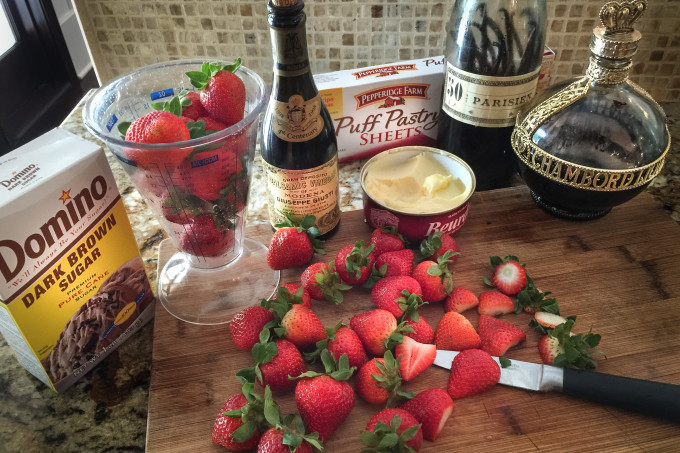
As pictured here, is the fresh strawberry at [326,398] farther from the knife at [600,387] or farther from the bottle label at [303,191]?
the bottle label at [303,191]

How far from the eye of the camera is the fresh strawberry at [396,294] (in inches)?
30.4

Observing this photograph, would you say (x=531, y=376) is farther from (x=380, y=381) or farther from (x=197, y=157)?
(x=197, y=157)

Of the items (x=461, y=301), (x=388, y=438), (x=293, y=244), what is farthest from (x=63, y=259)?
(x=461, y=301)

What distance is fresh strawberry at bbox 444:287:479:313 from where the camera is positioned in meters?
0.80

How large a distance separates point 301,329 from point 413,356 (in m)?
0.15

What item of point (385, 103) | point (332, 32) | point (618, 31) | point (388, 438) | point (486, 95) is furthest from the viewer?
point (332, 32)

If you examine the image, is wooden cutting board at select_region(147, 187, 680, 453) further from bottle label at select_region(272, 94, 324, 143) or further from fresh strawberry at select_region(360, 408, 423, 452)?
bottle label at select_region(272, 94, 324, 143)

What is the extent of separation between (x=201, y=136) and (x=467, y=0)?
0.50 meters

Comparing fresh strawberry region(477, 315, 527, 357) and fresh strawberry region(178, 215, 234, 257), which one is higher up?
fresh strawberry region(178, 215, 234, 257)

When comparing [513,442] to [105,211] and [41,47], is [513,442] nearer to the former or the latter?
[105,211]

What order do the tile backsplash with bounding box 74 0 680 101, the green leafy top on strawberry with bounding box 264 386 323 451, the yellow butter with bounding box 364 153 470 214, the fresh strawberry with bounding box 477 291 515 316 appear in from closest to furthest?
the green leafy top on strawberry with bounding box 264 386 323 451
the fresh strawberry with bounding box 477 291 515 316
the yellow butter with bounding box 364 153 470 214
the tile backsplash with bounding box 74 0 680 101

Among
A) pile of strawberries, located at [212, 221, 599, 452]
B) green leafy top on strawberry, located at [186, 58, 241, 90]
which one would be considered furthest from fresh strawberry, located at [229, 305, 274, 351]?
green leafy top on strawberry, located at [186, 58, 241, 90]

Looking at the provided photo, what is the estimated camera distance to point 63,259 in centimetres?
66

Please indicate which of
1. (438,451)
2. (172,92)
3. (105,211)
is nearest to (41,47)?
(172,92)
